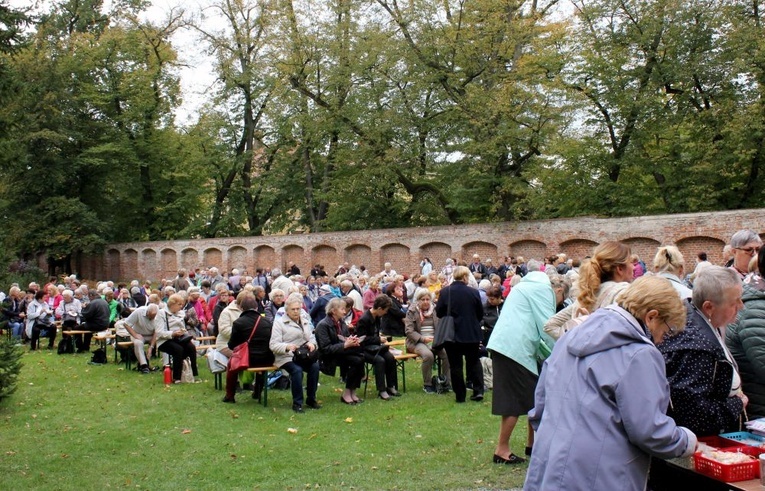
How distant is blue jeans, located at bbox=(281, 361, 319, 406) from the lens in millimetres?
9180

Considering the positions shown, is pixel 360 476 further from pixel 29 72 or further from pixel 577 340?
pixel 29 72

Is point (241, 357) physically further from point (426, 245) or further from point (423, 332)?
point (426, 245)

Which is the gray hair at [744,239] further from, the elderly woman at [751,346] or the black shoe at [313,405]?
the black shoe at [313,405]

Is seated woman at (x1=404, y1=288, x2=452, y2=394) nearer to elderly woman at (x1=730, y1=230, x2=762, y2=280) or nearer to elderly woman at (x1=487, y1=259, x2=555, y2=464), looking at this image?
elderly woman at (x1=487, y1=259, x2=555, y2=464)

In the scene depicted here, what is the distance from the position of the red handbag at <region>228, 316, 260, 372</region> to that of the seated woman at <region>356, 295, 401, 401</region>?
63.0 inches

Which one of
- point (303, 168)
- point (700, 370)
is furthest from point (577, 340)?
point (303, 168)

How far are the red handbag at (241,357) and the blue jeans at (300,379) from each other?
21.1 inches

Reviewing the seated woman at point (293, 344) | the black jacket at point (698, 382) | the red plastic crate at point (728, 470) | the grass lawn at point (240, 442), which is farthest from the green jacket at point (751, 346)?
the seated woman at point (293, 344)

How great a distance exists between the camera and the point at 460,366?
9070 millimetres

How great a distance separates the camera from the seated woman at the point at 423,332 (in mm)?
10359

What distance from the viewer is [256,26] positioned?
3841 cm

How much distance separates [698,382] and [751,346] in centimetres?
69

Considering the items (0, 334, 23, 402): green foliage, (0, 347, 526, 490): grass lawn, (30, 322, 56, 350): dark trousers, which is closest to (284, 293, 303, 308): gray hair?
(0, 347, 526, 490): grass lawn

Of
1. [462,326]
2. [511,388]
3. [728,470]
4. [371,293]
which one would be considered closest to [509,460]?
[511,388]
